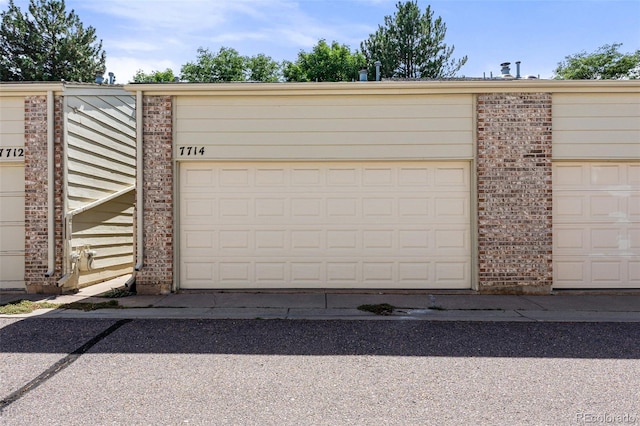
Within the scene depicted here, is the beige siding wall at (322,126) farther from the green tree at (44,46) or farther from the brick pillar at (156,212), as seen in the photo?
the green tree at (44,46)

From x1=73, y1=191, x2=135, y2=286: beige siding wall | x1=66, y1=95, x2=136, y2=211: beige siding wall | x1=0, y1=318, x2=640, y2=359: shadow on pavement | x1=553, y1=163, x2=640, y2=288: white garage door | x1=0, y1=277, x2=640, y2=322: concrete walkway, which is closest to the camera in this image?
x1=0, y1=318, x2=640, y2=359: shadow on pavement

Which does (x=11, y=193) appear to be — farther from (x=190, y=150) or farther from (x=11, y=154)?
(x=190, y=150)

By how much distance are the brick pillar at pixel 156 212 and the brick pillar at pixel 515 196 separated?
18.6ft

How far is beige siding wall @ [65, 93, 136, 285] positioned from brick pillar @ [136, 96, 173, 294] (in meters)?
1.53

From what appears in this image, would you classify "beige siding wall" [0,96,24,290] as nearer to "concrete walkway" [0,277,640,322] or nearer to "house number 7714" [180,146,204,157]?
"concrete walkway" [0,277,640,322]

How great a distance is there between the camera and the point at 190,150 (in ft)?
27.1

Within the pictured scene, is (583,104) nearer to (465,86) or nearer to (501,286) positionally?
(465,86)

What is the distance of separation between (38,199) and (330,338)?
20.3ft

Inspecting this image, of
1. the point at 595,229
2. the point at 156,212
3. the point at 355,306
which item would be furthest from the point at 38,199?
→ the point at 595,229

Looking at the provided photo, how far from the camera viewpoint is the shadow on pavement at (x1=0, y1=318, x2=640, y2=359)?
5023 millimetres

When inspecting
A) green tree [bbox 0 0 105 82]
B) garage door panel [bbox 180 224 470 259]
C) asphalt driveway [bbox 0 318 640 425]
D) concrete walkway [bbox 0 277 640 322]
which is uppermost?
green tree [bbox 0 0 105 82]

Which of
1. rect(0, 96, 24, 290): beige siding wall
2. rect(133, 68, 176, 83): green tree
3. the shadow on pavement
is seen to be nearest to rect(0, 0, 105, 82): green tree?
rect(133, 68, 176, 83): green tree

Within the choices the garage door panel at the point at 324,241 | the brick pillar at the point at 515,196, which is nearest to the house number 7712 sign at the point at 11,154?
the garage door panel at the point at 324,241

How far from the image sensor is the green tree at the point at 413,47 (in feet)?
101
